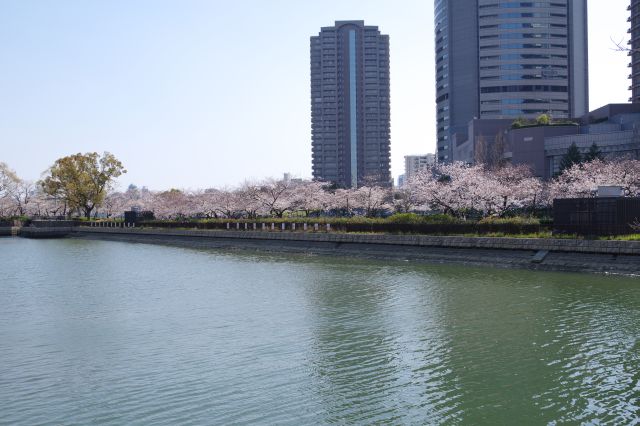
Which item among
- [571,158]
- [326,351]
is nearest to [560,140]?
[571,158]

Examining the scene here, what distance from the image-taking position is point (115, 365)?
1560cm

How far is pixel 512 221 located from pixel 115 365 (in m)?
28.6

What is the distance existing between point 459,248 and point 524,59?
346 feet

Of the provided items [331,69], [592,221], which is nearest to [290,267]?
[592,221]

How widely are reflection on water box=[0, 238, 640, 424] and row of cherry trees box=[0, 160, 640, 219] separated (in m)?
21.2

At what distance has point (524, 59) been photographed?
130625 mm

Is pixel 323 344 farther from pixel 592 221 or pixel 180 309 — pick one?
pixel 592 221

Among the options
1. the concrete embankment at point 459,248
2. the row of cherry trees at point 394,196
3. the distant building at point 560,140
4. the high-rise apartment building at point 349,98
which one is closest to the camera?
the concrete embankment at point 459,248

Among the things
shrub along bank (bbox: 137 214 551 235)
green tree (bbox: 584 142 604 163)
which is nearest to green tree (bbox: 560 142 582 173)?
green tree (bbox: 584 142 604 163)

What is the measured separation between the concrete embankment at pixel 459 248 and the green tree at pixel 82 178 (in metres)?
38.3

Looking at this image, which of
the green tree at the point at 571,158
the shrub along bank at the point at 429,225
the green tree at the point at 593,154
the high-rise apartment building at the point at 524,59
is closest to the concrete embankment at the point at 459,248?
the shrub along bank at the point at 429,225

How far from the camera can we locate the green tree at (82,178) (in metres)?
92.6

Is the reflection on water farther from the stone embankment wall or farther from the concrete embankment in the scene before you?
the stone embankment wall

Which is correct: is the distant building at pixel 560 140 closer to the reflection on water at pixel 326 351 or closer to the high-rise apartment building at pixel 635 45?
the high-rise apartment building at pixel 635 45
